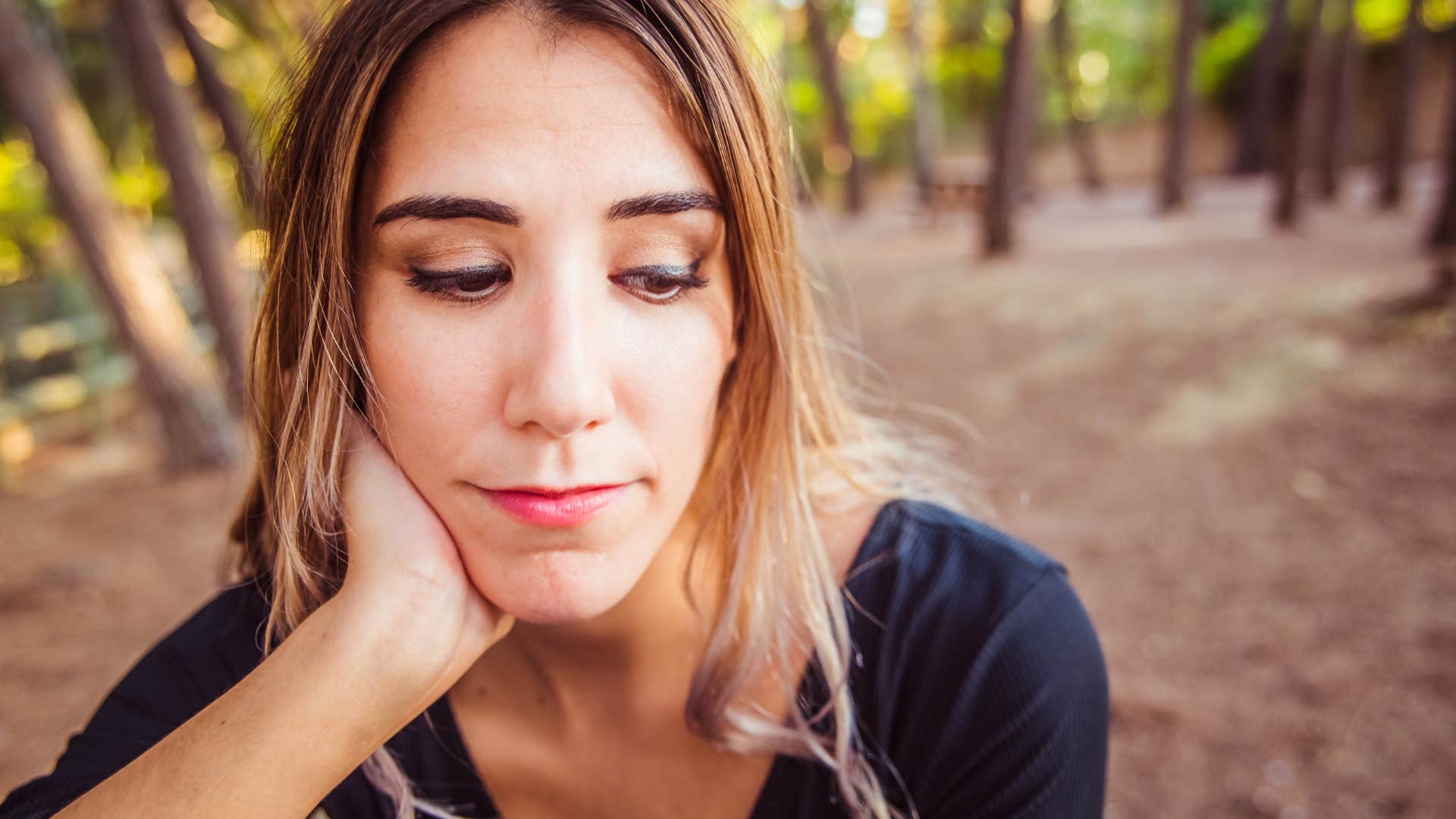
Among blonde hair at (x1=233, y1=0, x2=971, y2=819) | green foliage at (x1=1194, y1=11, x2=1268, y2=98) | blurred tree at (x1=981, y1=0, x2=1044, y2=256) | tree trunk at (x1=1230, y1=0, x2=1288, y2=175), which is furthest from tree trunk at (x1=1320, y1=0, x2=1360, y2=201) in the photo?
blonde hair at (x1=233, y1=0, x2=971, y2=819)

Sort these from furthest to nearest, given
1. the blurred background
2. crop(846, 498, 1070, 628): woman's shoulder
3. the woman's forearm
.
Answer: the blurred background, crop(846, 498, 1070, 628): woman's shoulder, the woman's forearm

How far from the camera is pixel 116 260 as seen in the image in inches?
273

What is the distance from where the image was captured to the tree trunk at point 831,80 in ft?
50.6

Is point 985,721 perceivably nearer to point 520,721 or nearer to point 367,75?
point 520,721

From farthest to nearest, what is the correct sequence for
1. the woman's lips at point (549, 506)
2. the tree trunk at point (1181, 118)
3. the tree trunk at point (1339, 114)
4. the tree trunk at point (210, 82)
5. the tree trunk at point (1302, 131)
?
the tree trunk at point (1181, 118) → the tree trunk at point (1339, 114) → the tree trunk at point (1302, 131) → the tree trunk at point (210, 82) → the woman's lips at point (549, 506)

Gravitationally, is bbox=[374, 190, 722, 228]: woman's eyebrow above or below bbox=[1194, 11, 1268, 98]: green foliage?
below

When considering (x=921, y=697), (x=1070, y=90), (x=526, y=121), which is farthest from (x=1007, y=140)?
(x=1070, y=90)

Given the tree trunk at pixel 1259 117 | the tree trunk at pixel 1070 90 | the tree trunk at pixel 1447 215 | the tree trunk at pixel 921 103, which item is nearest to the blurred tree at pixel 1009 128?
the tree trunk at pixel 1447 215

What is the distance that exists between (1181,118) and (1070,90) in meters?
7.59

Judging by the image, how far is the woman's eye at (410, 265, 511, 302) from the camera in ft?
4.30

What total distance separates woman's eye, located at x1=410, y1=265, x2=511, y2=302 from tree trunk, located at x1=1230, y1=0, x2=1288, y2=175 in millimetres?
19662

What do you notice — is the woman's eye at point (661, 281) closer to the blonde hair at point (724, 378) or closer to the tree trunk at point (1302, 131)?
the blonde hair at point (724, 378)

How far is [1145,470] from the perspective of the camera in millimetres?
6117

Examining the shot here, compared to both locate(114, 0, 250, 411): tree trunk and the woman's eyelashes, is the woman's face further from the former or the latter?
locate(114, 0, 250, 411): tree trunk
